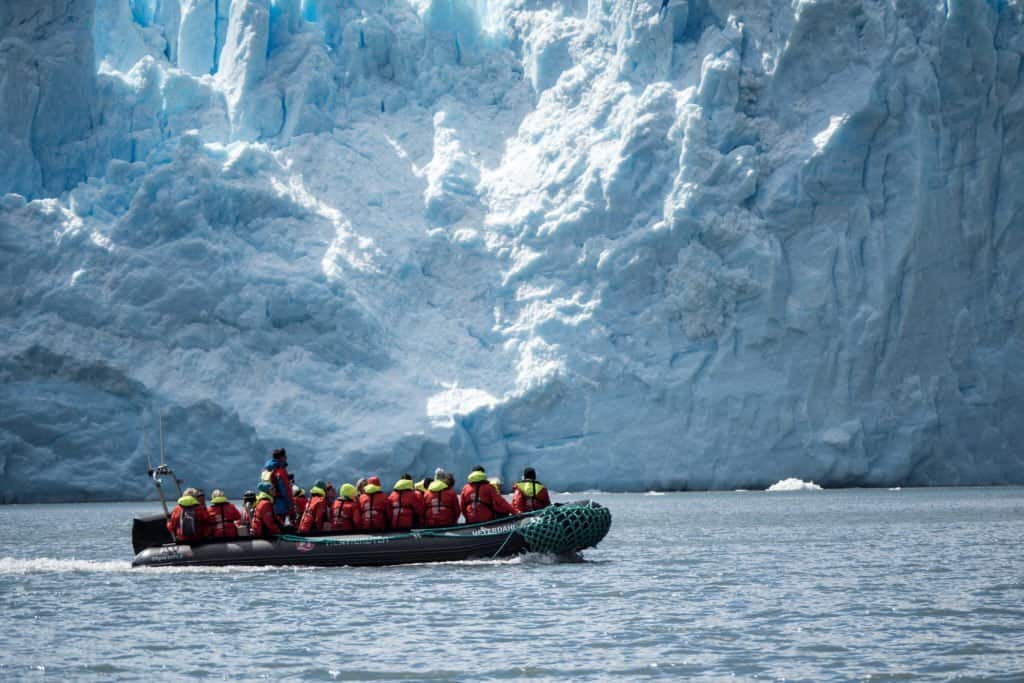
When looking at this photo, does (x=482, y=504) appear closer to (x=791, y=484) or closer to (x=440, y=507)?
(x=440, y=507)

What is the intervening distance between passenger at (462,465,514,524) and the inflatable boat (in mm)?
229

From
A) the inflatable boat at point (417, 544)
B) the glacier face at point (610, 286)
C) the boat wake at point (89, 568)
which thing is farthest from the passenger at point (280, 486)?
the glacier face at point (610, 286)

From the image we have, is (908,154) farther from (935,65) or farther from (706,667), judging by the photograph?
(706,667)

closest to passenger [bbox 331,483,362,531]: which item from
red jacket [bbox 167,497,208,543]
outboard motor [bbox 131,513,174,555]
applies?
red jacket [bbox 167,497,208,543]

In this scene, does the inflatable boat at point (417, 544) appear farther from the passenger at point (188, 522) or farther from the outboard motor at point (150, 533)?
the outboard motor at point (150, 533)

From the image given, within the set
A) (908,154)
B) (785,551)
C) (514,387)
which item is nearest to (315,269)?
(514,387)

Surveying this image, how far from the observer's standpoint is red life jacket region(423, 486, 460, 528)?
17344mm

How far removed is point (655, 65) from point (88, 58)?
46.9 feet

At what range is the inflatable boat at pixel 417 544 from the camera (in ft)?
56.4

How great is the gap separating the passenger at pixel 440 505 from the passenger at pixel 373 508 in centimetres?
49

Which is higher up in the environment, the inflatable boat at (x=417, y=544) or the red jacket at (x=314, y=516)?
the red jacket at (x=314, y=516)

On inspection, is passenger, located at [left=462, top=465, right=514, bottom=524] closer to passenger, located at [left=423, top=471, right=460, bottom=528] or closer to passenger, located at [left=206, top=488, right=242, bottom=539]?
passenger, located at [left=423, top=471, right=460, bottom=528]

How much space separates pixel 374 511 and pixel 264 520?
132cm

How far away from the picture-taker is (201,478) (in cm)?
3444
